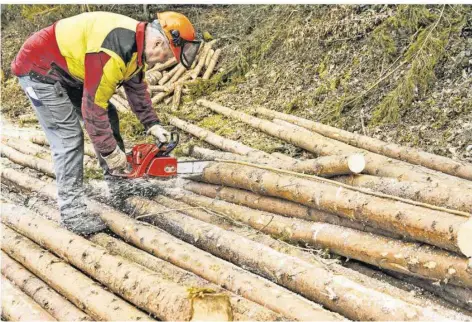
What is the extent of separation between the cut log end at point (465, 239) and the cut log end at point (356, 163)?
111 centimetres

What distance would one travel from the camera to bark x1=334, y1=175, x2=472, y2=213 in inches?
117

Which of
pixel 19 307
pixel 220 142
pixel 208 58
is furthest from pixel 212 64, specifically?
pixel 19 307

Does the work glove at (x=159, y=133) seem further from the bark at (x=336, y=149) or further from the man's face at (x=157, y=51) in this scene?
the bark at (x=336, y=149)

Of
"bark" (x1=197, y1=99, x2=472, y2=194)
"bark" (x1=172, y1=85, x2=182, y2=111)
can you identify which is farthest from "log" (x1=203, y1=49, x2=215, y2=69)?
"bark" (x1=197, y1=99, x2=472, y2=194)

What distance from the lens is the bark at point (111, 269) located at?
252 centimetres

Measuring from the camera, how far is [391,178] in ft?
11.4

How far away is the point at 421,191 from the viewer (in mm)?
3174

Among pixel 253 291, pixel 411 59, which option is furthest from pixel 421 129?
pixel 253 291

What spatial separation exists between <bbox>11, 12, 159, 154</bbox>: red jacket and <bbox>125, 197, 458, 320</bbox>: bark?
3.27 ft

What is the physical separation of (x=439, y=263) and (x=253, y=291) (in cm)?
104

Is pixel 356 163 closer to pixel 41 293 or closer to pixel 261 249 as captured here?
pixel 261 249

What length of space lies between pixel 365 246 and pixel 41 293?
2.10 metres

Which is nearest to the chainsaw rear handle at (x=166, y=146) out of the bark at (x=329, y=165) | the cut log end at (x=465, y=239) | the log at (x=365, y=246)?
the log at (x=365, y=246)

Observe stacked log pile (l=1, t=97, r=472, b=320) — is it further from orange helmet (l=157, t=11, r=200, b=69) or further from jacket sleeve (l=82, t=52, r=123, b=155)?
orange helmet (l=157, t=11, r=200, b=69)
